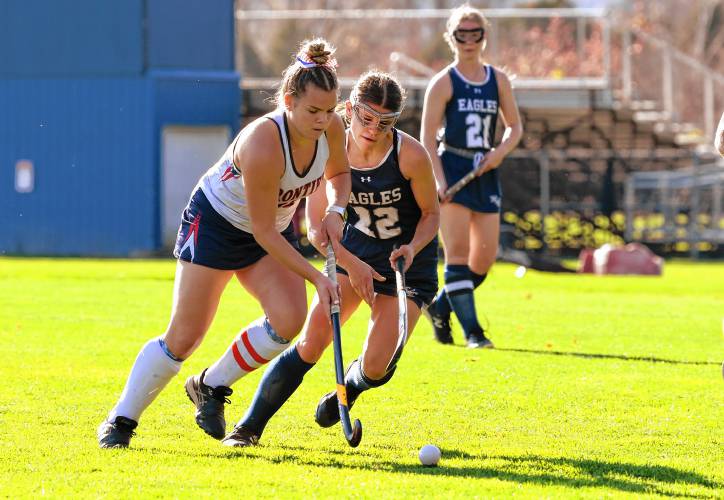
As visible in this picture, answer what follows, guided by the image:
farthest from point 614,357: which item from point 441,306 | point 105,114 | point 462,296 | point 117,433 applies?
point 105,114

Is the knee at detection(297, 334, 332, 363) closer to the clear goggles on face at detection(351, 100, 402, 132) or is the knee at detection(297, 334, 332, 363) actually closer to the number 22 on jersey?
the number 22 on jersey

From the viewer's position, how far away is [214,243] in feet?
19.1

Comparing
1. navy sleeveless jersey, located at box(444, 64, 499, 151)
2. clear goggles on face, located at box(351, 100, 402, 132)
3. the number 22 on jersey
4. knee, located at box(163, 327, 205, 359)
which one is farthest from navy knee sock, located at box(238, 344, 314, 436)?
navy sleeveless jersey, located at box(444, 64, 499, 151)

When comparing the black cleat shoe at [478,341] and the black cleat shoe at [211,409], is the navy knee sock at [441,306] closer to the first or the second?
the black cleat shoe at [478,341]

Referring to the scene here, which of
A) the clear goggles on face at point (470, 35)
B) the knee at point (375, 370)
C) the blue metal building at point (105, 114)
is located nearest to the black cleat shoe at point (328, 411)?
the knee at point (375, 370)

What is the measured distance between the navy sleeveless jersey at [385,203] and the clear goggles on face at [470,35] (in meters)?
3.23

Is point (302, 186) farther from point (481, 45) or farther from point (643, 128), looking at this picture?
point (643, 128)

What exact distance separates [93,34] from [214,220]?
19.8m

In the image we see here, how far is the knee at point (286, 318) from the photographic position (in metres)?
5.82

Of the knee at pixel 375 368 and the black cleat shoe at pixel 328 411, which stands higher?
the knee at pixel 375 368

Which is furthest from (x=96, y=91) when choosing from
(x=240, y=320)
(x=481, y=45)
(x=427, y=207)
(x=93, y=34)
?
(x=427, y=207)

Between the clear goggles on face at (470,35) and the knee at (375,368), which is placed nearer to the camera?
the knee at (375,368)

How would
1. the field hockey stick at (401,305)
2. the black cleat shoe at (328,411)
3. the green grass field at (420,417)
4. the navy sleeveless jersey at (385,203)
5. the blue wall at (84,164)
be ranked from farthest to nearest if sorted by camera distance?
the blue wall at (84,164), the navy sleeveless jersey at (385,203), the black cleat shoe at (328,411), the field hockey stick at (401,305), the green grass field at (420,417)

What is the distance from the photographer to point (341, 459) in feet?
18.6
